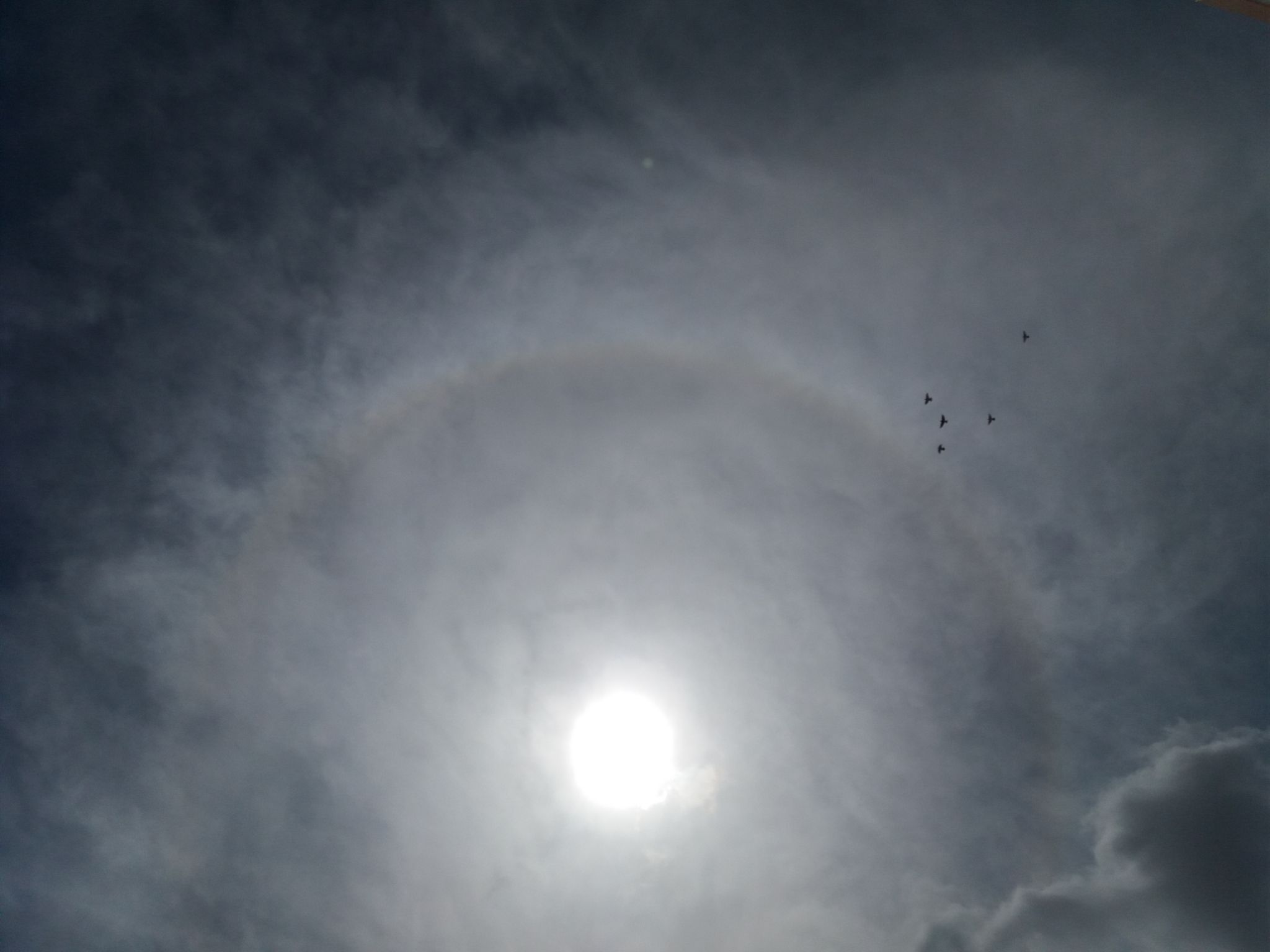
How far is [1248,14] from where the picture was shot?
79.6 m

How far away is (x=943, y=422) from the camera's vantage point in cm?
11656

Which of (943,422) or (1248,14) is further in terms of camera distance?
(943,422)

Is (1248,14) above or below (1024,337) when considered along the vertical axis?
below

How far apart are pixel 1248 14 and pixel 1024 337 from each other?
36.9m

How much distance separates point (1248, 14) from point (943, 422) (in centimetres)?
4408

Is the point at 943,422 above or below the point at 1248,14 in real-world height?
above

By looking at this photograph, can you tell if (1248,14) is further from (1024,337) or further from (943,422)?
(943,422)

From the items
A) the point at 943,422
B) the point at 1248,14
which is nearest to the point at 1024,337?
the point at 943,422

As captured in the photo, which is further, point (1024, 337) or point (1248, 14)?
point (1024, 337)

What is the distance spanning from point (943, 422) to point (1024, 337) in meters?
9.68

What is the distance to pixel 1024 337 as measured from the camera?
113 m
